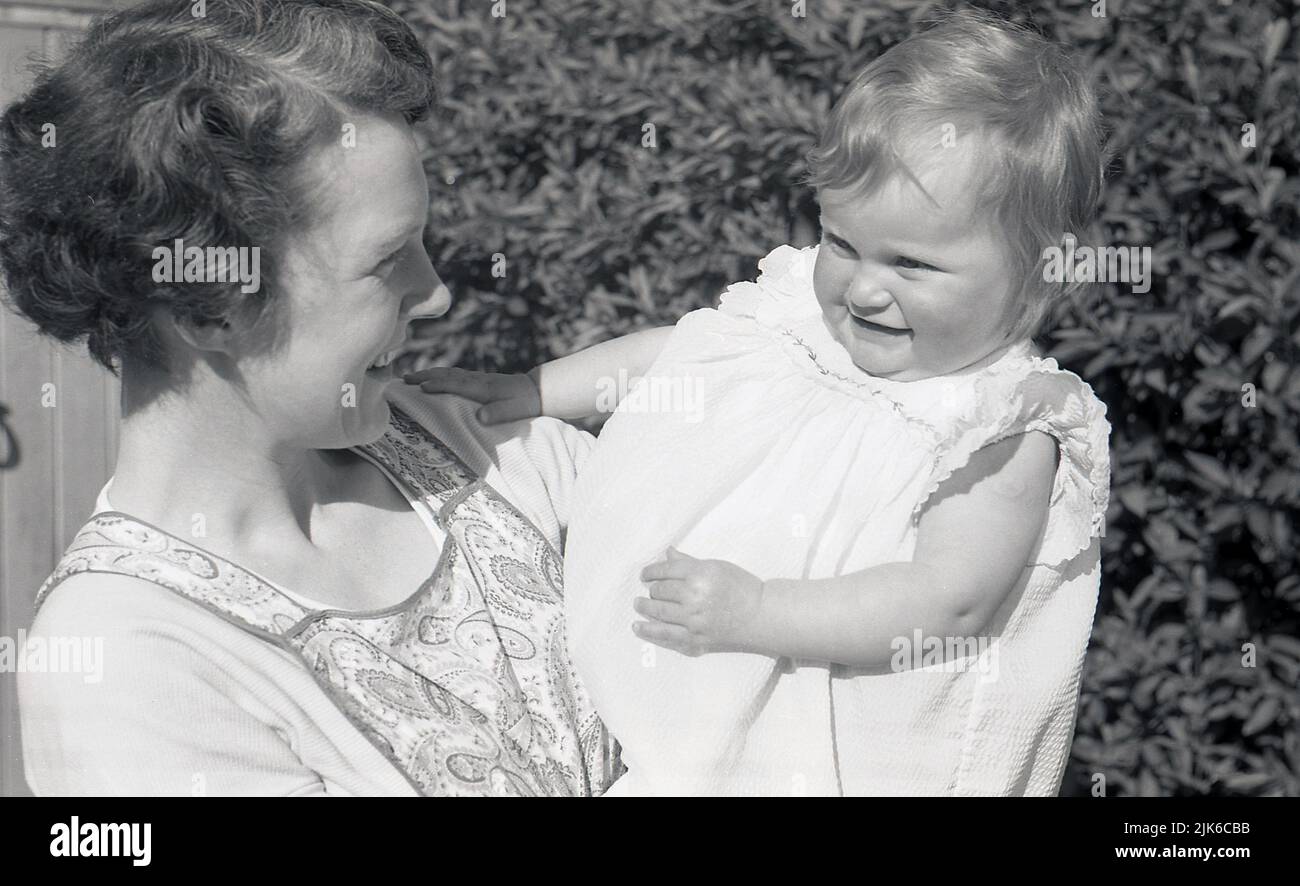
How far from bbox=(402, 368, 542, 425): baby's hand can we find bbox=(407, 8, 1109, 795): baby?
0.27 meters

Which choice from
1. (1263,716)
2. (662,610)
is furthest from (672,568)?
(1263,716)

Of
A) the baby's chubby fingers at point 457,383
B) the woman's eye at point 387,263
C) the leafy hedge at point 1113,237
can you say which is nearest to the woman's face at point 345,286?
the woman's eye at point 387,263

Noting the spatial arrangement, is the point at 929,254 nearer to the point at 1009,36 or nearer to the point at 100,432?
the point at 1009,36

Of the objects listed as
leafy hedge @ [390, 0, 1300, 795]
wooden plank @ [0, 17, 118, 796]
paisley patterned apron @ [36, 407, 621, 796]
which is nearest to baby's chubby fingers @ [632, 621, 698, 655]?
paisley patterned apron @ [36, 407, 621, 796]

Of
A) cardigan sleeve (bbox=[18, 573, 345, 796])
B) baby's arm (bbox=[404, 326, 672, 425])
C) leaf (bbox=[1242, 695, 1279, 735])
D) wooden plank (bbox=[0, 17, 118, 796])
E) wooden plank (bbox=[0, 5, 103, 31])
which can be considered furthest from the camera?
wooden plank (bbox=[0, 17, 118, 796])

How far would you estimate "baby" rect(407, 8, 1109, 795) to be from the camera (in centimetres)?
167

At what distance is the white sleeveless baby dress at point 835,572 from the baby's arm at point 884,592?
0.03m

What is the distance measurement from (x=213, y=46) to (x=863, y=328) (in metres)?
0.84

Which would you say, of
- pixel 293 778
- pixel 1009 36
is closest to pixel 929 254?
pixel 1009 36

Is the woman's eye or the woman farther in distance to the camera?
the woman's eye

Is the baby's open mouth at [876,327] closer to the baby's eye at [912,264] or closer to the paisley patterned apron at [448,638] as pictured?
the baby's eye at [912,264]

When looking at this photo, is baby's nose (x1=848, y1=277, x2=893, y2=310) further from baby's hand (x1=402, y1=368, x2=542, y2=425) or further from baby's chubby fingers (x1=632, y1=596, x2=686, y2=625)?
baby's hand (x1=402, y1=368, x2=542, y2=425)

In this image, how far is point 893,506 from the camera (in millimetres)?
1709

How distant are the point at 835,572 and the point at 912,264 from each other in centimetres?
39
